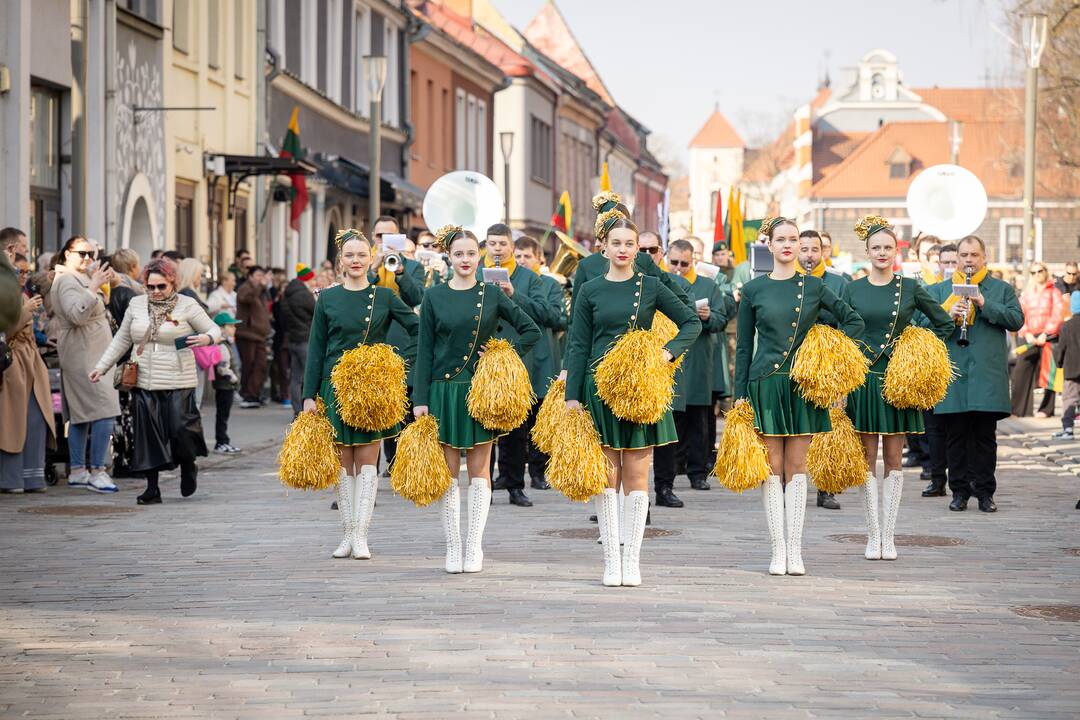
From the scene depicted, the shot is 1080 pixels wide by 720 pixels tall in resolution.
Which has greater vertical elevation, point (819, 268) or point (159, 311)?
point (819, 268)

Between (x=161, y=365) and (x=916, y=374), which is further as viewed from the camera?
(x=161, y=365)

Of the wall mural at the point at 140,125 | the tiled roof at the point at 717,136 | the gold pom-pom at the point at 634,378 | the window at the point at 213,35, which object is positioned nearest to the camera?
the gold pom-pom at the point at 634,378

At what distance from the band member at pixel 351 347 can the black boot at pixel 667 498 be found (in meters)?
3.37

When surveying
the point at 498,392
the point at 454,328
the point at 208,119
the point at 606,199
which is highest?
the point at 208,119

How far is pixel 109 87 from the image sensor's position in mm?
21719

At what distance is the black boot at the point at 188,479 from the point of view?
13312mm

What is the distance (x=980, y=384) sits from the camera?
42.7 feet

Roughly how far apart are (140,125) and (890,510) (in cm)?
1525

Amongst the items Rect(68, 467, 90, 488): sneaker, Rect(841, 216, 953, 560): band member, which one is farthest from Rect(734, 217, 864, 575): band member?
Rect(68, 467, 90, 488): sneaker

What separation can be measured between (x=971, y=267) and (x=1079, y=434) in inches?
341

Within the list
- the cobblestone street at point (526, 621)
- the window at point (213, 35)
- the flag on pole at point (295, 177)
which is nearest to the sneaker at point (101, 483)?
the cobblestone street at point (526, 621)

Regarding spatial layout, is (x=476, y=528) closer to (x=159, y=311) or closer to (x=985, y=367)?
(x=159, y=311)

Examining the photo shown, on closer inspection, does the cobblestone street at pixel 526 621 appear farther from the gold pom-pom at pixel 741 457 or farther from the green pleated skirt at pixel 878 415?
the green pleated skirt at pixel 878 415

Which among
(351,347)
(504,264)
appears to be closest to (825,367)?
(351,347)
